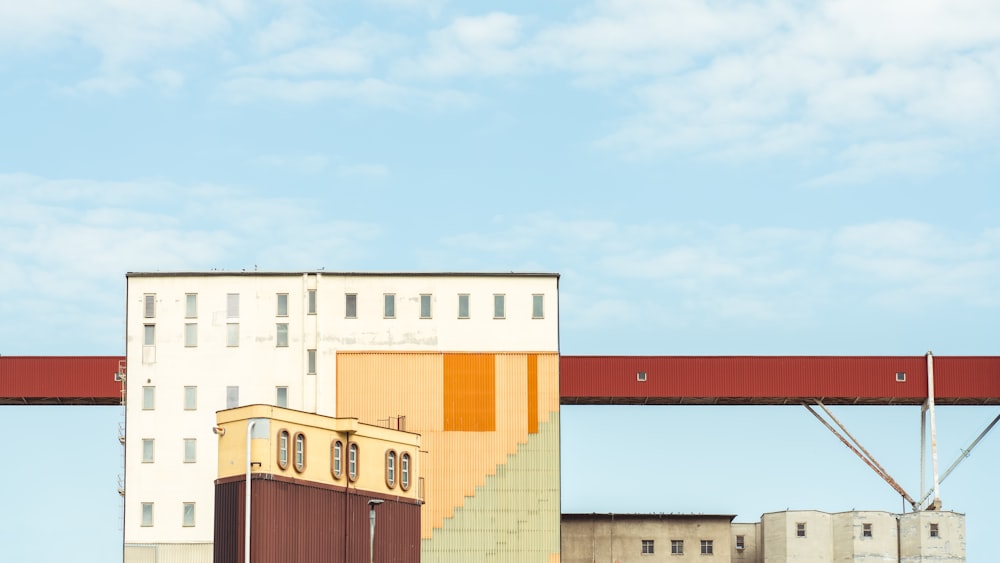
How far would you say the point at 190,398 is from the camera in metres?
110

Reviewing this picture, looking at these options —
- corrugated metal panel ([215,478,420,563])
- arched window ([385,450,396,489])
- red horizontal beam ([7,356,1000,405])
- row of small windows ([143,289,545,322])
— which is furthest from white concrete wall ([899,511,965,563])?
corrugated metal panel ([215,478,420,563])

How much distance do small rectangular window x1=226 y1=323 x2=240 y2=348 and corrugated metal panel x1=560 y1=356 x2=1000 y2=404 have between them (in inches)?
841

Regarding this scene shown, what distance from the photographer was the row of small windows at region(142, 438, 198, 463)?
4262 inches

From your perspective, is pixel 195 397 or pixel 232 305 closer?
pixel 195 397

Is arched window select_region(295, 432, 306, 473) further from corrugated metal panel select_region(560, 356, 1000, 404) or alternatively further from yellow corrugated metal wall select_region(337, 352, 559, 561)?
corrugated metal panel select_region(560, 356, 1000, 404)

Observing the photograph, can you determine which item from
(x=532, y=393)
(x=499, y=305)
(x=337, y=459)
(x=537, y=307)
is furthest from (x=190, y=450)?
(x=337, y=459)

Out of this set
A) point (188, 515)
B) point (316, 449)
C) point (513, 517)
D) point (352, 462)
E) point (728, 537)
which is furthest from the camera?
point (728, 537)

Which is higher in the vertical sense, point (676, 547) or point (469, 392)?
point (469, 392)

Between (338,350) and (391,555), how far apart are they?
23262mm

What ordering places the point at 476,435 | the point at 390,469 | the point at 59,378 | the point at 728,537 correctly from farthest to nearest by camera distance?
the point at 728,537
the point at 59,378
the point at 476,435
the point at 390,469

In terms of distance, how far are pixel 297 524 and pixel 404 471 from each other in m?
11.4

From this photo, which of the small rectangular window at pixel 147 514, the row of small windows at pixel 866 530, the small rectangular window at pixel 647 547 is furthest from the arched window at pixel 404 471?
the row of small windows at pixel 866 530

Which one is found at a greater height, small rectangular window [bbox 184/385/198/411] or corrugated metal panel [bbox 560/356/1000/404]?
corrugated metal panel [bbox 560/356/1000/404]

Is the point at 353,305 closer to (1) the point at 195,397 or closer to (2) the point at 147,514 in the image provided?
(1) the point at 195,397
